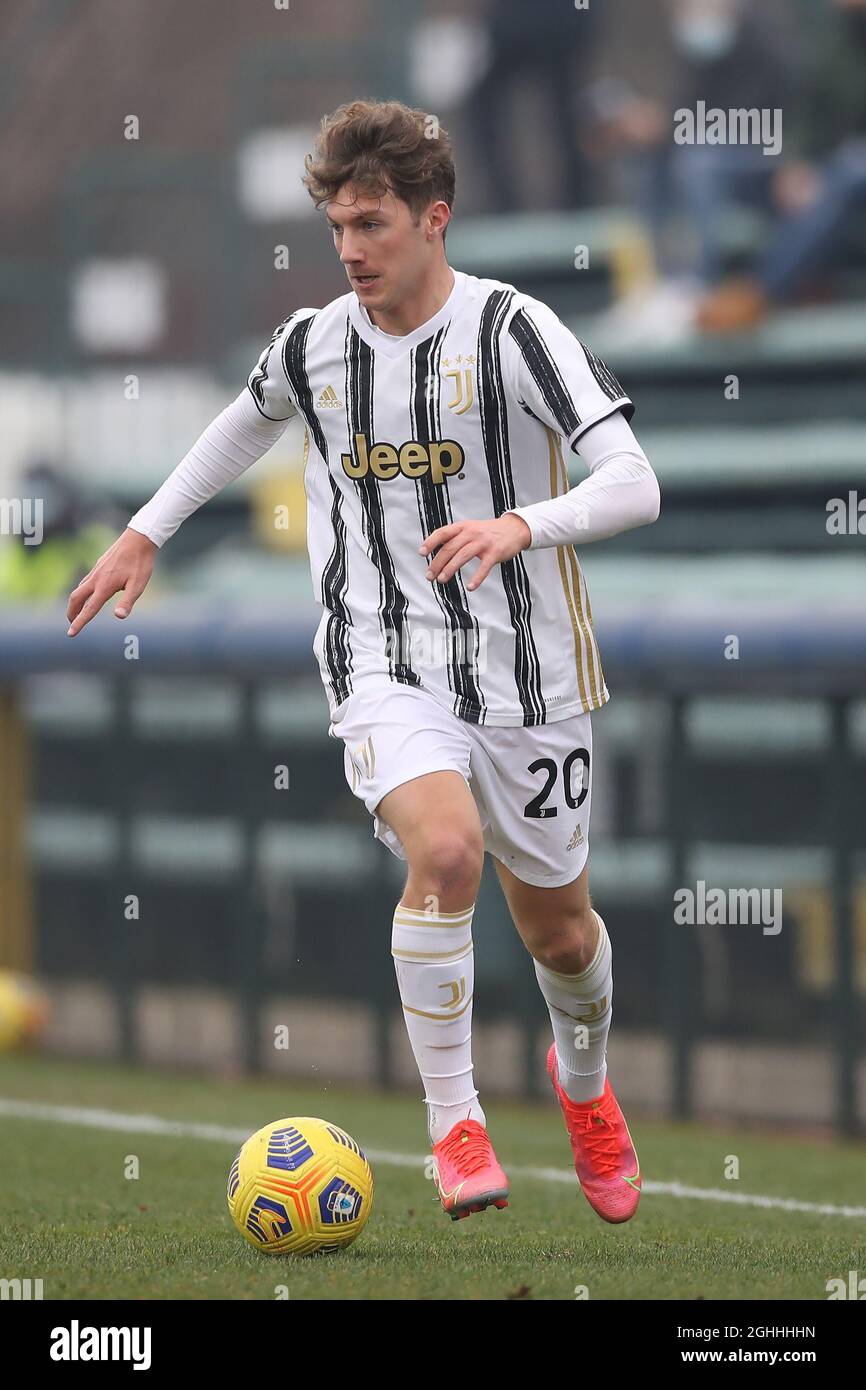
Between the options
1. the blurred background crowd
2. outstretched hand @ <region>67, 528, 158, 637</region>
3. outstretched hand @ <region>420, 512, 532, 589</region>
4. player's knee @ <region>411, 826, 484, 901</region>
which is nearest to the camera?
outstretched hand @ <region>420, 512, 532, 589</region>

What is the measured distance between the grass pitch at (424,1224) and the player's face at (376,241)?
195 centimetres

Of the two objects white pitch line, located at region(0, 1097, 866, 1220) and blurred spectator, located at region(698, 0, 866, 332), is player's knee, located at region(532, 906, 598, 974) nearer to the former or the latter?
white pitch line, located at region(0, 1097, 866, 1220)

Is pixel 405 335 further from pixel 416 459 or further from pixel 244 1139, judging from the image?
pixel 244 1139

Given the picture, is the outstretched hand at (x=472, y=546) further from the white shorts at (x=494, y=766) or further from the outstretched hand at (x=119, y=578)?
the outstretched hand at (x=119, y=578)

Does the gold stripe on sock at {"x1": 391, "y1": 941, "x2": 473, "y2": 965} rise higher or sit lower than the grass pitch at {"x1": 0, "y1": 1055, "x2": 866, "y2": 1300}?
higher

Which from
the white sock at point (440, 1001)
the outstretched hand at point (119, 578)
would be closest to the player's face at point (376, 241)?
the outstretched hand at point (119, 578)

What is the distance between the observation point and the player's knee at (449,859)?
4.32 m

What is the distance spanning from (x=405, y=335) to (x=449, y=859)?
3.62 ft

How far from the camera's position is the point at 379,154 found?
4.43 m

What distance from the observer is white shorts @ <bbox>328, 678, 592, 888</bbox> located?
4.46m

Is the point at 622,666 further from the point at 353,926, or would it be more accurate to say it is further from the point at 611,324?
the point at 611,324

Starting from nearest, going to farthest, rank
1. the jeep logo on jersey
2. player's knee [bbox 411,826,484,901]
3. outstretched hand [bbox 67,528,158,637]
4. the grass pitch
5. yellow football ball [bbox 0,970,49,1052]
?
the grass pitch → player's knee [bbox 411,826,484,901] → the jeep logo on jersey → outstretched hand [bbox 67,528,158,637] → yellow football ball [bbox 0,970,49,1052]

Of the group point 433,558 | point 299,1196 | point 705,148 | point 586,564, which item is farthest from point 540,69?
point 299,1196

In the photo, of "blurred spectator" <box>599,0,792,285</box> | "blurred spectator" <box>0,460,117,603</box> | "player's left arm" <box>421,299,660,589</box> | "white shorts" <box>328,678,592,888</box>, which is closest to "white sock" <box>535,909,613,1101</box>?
"white shorts" <box>328,678,592,888</box>
